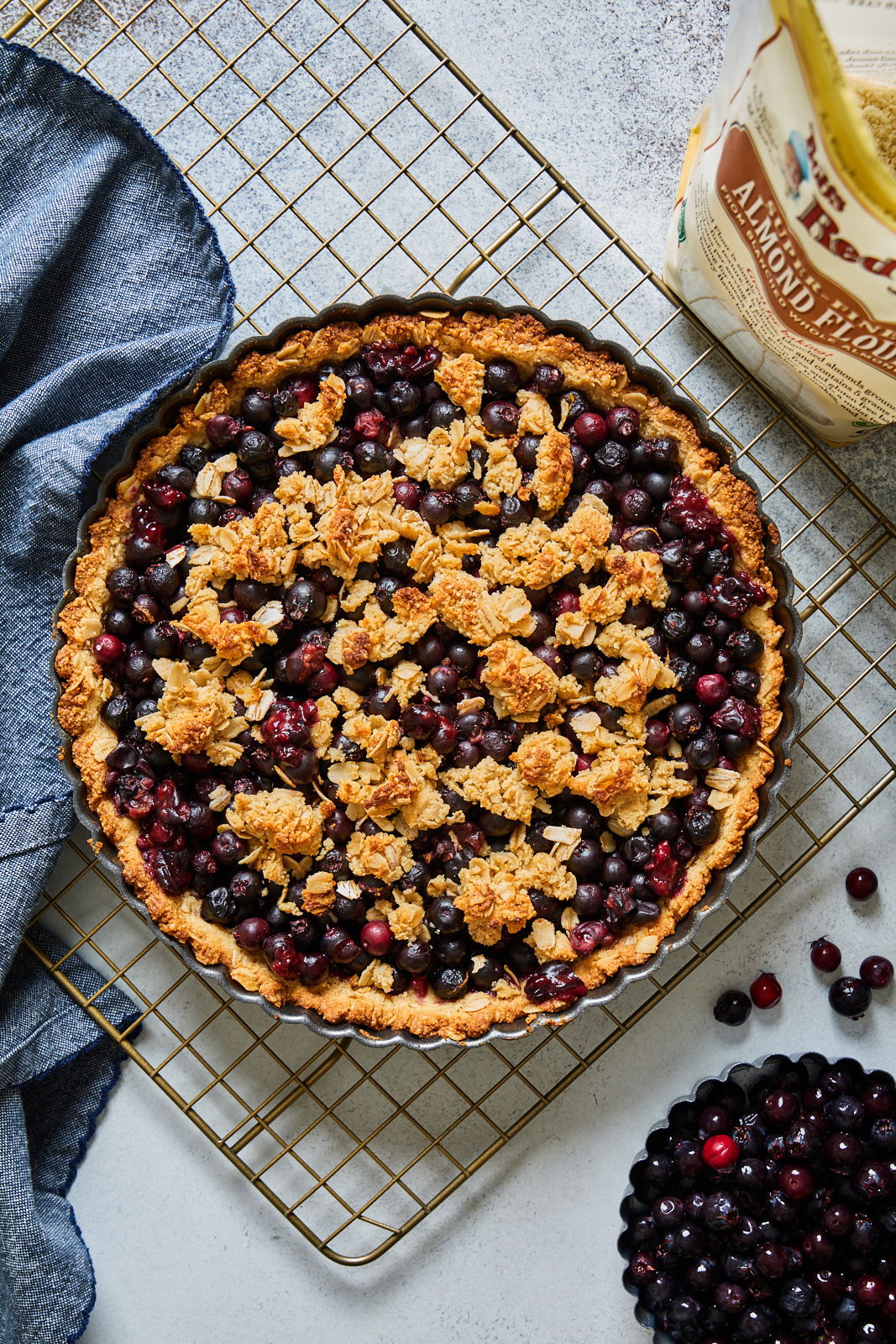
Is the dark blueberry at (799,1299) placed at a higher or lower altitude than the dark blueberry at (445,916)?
lower

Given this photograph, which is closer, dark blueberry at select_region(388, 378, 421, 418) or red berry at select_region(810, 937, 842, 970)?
dark blueberry at select_region(388, 378, 421, 418)

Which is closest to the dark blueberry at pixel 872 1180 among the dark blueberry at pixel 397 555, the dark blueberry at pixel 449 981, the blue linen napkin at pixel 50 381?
the dark blueberry at pixel 449 981

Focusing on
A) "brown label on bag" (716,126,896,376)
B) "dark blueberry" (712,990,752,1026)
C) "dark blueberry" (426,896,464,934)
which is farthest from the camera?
"dark blueberry" (712,990,752,1026)

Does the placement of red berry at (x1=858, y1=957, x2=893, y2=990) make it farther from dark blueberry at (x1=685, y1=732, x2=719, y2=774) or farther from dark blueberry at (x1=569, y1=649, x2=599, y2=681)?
dark blueberry at (x1=569, y1=649, x2=599, y2=681)

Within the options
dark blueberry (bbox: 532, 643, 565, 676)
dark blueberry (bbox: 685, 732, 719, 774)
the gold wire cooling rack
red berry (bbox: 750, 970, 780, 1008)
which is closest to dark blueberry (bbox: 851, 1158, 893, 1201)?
red berry (bbox: 750, 970, 780, 1008)

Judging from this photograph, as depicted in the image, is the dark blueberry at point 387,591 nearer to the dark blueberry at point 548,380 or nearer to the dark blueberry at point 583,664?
the dark blueberry at point 583,664

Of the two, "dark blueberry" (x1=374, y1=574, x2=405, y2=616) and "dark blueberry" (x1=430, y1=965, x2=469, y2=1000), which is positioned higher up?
"dark blueberry" (x1=374, y1=574, x2=405, y2=616)

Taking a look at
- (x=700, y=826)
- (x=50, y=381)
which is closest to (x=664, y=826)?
(x=700, y=826)
